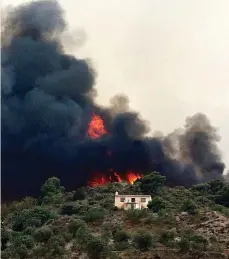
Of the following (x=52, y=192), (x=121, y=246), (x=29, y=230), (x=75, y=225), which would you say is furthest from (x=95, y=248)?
(x=52, y=192)

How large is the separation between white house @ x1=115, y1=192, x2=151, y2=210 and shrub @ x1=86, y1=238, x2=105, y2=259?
22.6m

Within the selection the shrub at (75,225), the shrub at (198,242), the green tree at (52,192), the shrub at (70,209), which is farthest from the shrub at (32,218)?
the shrub at (198,242)

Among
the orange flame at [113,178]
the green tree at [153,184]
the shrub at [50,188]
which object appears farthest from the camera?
the orange flame at [113,178]

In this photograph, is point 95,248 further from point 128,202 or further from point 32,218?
point 128,202

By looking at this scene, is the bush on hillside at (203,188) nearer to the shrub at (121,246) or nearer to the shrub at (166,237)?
the shrub at (166,237)

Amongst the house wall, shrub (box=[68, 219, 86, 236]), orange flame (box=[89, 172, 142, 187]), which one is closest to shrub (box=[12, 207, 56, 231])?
shrub (box=[68, 219, 86, 236])

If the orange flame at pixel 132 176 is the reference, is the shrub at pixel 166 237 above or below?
below

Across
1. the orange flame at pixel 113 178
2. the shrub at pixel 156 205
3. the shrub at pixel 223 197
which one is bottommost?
the shrub at pixel 156 205

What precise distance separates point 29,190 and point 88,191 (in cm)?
1643

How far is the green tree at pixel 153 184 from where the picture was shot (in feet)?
251

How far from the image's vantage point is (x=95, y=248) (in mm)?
42188

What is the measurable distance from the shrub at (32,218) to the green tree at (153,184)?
18517 millimetres

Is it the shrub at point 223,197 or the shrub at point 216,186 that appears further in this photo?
the shrub at point 216,186

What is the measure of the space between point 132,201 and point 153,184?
972 cm
